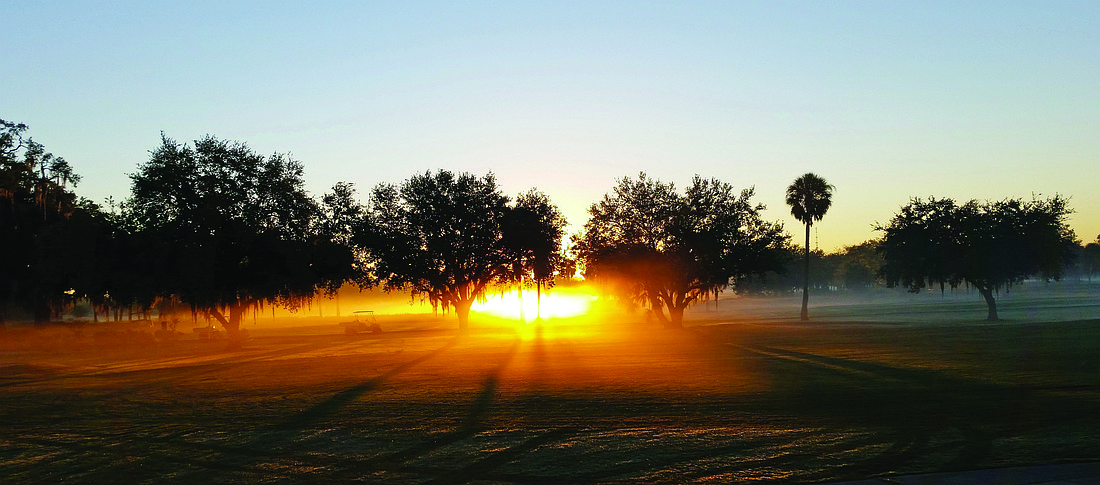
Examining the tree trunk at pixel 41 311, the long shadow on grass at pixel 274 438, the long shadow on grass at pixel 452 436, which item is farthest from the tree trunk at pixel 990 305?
the tree trunk at pixel 41 311

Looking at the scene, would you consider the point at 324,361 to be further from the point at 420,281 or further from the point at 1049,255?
the point at 1049,255

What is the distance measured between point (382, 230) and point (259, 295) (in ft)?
42.8

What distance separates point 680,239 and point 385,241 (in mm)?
21868

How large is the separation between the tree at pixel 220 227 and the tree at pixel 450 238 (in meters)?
9.73

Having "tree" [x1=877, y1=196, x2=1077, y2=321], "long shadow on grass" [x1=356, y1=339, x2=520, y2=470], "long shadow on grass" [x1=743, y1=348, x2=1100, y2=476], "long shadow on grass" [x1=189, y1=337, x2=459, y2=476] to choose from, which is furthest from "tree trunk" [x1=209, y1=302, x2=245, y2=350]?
"tree" [x1=877, y1=196, x2=1077, y2=321]

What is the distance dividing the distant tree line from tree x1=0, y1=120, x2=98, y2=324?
98 millimetres

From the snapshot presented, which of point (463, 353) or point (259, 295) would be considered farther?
point (259, 295)

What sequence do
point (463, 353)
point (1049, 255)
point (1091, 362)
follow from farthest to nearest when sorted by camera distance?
point (1049, 255), point (463, 353), point (1091, 362)

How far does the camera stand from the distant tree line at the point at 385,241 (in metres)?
48.6

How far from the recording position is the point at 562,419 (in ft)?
50.3

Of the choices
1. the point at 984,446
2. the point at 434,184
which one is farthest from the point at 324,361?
the point at 434,184

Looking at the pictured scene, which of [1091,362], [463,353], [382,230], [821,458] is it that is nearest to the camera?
[821,458]

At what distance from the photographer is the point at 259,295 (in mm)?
51062

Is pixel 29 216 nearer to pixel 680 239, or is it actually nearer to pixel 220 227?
pixel 220 227
